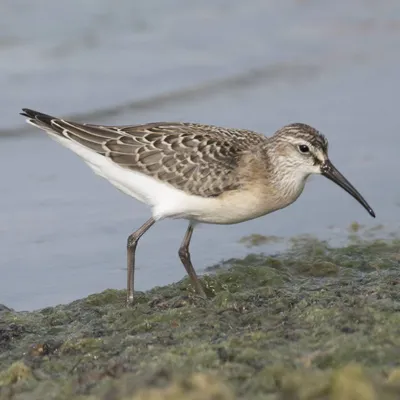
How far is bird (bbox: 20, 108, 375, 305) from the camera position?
28.1 feet

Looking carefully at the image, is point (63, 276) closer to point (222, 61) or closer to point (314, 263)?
point (314, 263)

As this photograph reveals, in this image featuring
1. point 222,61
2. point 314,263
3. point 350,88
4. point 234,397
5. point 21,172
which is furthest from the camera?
point 222,61

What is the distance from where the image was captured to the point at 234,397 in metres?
4.91

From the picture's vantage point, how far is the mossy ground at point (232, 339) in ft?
17.0

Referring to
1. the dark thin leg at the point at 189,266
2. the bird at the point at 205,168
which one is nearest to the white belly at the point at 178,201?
the bird at the point at 205,168

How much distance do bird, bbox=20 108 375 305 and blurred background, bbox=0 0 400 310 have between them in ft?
3.31

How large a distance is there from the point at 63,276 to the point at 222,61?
6391 mm

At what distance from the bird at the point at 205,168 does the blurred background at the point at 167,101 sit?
101 cm

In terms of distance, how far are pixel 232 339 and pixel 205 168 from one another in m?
2.33

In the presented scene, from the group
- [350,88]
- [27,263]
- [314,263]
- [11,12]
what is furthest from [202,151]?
[11,12]

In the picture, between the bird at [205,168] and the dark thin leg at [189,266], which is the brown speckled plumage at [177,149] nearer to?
the bird at [205,168]

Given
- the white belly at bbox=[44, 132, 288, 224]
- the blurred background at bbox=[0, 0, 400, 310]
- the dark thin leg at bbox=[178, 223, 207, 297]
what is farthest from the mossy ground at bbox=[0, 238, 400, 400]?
the blurred background at bbox=[0, 0, 400, 310]

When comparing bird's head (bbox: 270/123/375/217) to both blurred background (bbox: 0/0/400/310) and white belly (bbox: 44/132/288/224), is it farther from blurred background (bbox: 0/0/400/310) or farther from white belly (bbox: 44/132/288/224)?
blurred background (bbox: 0/0/400/310)

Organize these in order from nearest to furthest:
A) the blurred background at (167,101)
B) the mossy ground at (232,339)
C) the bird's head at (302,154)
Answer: the mossy ground at (232,339)
the bird's head at (302,154)
the blurred background at (167,101)
